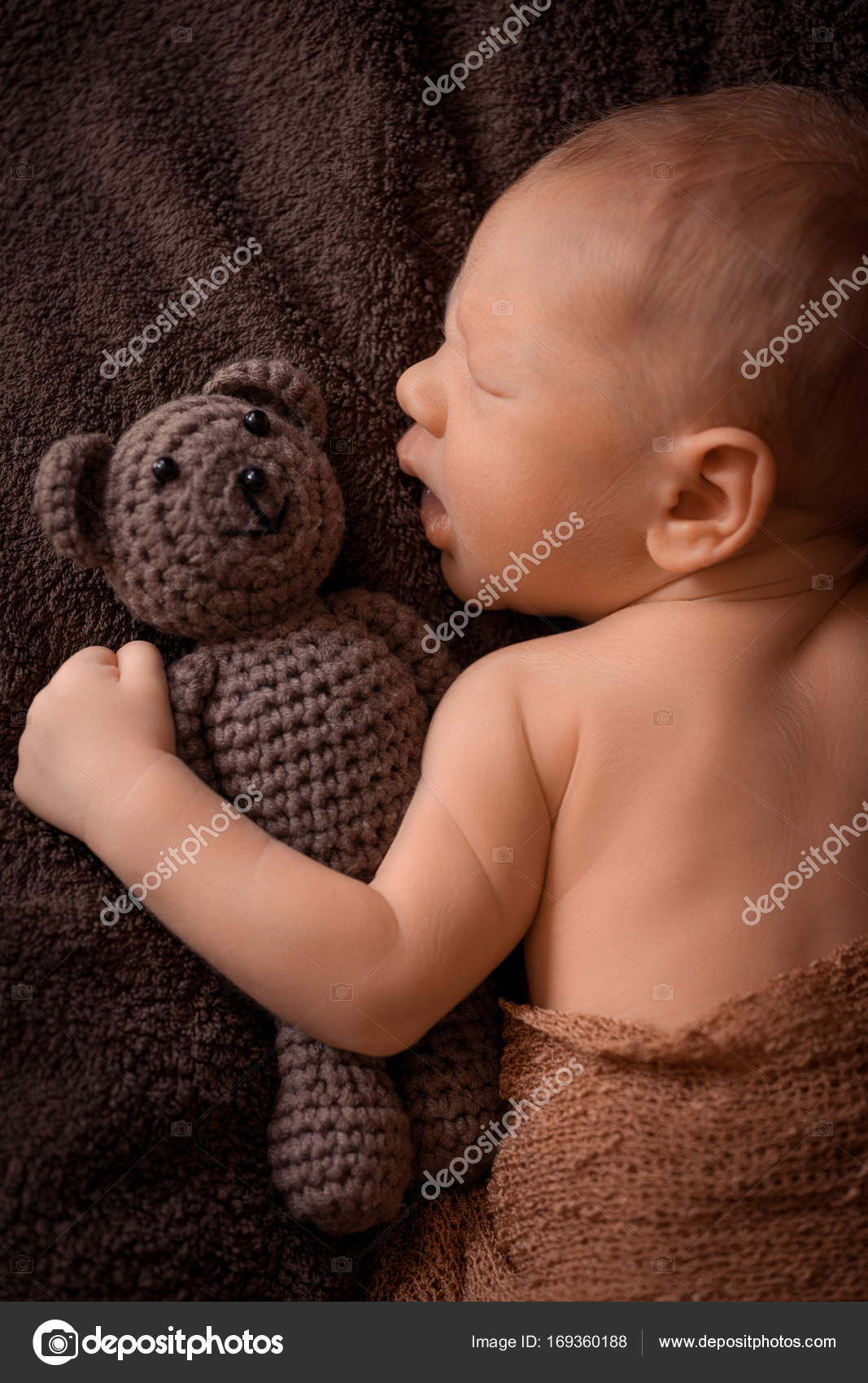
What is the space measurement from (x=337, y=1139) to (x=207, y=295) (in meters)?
0.98

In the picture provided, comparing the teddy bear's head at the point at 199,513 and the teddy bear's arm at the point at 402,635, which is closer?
the teddy bear's head at the point at 199,513

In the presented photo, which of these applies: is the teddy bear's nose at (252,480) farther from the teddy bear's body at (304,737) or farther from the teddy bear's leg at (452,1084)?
the teddy bear's leg at (452,1084)

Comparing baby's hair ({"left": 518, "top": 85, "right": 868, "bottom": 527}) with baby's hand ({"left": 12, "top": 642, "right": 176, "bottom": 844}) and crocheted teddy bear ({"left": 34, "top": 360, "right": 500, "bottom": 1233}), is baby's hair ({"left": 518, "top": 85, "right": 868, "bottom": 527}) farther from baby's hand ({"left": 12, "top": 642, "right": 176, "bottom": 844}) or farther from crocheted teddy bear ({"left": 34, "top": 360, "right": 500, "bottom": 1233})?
baby's hand ({"left": 12, "top": 642, "right": 176, "bottom": 844})

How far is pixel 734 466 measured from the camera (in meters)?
1.16

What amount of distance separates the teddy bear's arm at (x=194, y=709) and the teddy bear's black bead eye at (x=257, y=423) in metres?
0.24

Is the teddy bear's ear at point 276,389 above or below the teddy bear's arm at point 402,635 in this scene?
above

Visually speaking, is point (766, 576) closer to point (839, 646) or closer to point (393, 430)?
point (839, 646)

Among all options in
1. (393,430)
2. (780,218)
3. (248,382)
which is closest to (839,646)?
(780,218)

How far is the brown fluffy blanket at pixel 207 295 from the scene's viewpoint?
1.16 m

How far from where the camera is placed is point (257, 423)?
3.91 ft

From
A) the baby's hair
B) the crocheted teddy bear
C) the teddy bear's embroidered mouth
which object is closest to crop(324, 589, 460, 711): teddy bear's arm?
the crocheted teddy bear

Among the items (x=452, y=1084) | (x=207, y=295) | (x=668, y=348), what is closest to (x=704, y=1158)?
(x=452, y=1084)

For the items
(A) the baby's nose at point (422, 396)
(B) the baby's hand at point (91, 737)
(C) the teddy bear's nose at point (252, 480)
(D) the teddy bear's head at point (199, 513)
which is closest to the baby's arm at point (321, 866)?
(B) the baby's hand at point (91, 737)

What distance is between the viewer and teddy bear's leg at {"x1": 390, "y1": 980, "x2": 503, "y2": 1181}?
47.9 inches
